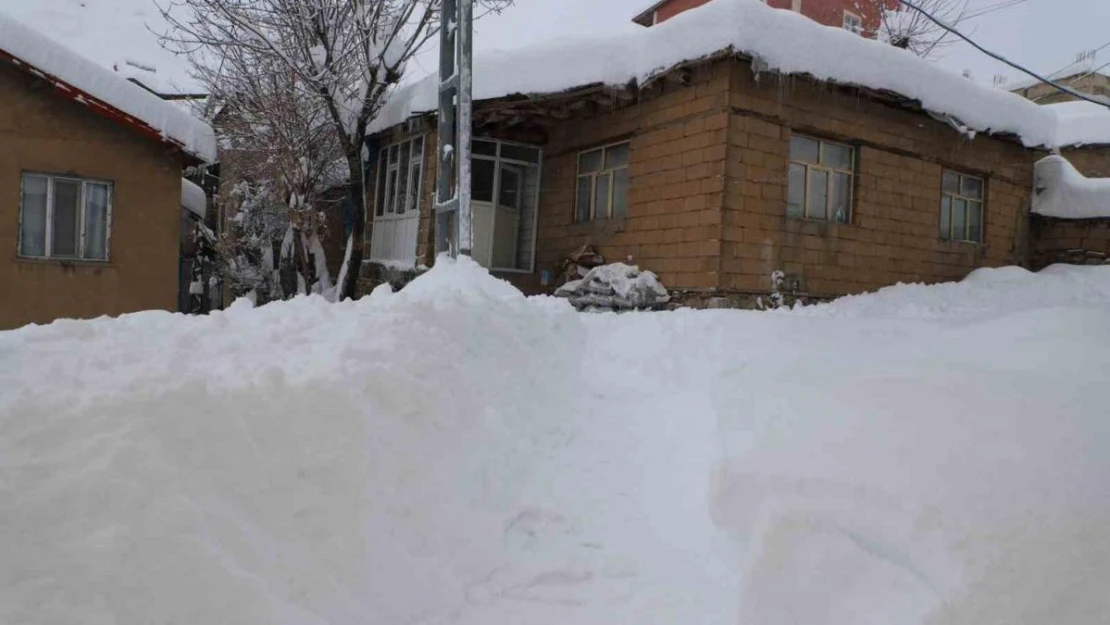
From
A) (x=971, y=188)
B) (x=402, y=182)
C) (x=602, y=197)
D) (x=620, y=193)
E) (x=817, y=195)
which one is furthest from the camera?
(x=402, y=182)

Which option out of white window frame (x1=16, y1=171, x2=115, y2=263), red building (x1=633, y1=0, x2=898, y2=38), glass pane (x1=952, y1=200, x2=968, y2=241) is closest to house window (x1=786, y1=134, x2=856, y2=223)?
glass pane (x1=952, y1=200, x2=968, y2=241)

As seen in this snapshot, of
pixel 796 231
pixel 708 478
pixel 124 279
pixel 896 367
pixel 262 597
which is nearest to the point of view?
pixel 262 597

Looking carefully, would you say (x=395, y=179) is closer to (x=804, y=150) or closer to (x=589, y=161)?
(x=589, y=161)

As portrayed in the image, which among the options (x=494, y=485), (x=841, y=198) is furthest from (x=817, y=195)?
(x=494, y=485)

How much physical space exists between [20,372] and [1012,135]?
13.5m

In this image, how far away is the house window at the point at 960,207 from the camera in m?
11.6

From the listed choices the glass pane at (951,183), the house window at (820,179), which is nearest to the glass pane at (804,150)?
the house window at (820,179)

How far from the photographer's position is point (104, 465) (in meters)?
2.55

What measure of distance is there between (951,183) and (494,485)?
35.7 feet

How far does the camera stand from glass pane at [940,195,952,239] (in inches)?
455

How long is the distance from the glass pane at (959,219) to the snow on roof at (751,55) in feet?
4.19

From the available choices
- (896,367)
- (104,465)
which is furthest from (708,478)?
(104,465)

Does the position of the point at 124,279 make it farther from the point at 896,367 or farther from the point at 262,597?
the point at 896,367

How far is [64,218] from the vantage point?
996 cm
